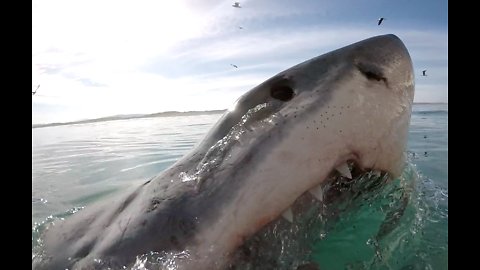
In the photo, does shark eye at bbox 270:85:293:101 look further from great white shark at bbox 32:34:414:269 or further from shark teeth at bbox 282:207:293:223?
shark teeth at bbox 282:207:293:223

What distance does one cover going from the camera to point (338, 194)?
1.87 m

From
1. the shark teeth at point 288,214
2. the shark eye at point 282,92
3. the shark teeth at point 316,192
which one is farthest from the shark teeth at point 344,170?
the shark eye at point 282,92

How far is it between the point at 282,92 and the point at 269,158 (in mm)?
381

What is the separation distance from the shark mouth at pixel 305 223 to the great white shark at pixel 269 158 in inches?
1.2

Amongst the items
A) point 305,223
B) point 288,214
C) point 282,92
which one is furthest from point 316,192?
point 282,92

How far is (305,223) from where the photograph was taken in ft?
5.97

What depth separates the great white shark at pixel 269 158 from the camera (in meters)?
1.44

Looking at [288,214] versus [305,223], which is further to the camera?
[305,223]

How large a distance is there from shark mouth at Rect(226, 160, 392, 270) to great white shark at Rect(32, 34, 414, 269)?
0.10 ft

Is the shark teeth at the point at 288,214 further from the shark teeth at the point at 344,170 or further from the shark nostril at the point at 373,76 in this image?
the shark nostril at the point at 373,76

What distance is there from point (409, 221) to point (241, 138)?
1461 mm

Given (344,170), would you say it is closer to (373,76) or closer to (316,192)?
(316,192)
